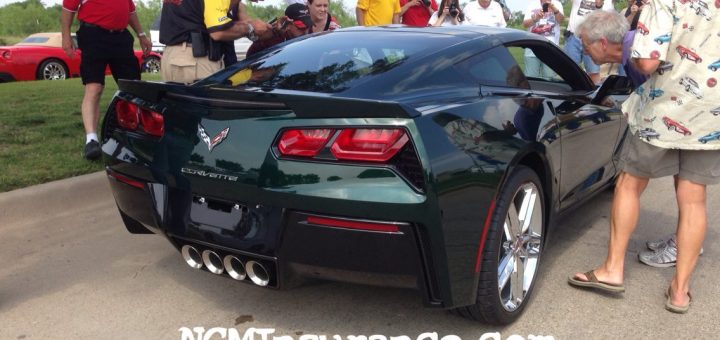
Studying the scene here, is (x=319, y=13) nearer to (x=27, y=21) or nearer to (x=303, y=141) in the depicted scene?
(x=303, y=141)

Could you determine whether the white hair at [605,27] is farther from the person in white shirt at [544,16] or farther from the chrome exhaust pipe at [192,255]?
the person in white shirt at [544,16]

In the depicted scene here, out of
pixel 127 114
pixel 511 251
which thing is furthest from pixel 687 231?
pixel 127 114

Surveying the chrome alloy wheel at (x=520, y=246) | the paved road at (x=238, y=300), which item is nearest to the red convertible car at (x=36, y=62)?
the paved road at (x=238, y=300)

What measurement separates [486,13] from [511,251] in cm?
566

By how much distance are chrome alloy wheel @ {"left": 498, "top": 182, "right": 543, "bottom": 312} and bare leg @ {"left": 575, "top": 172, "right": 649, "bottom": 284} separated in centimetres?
39

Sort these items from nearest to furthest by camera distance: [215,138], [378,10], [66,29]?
[215,138], [66,29], [378,10]

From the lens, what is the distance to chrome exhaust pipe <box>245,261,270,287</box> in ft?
8.10

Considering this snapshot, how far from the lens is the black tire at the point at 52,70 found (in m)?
15.1

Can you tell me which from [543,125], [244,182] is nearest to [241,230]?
[244,182]

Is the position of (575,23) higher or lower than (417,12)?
lower

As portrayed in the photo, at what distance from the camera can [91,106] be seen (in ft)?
17.9

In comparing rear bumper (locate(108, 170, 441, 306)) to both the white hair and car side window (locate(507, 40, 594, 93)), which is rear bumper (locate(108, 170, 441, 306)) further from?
car side window (locate(507, 40, 594, 93))

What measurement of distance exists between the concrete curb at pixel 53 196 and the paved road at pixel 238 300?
3.0 inches

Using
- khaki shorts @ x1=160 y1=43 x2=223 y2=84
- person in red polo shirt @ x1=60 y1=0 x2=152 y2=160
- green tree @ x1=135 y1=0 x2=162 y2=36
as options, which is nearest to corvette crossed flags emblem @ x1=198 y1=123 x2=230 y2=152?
khaki shorts @ x1=160 y1=43 x2=223 y2=84
